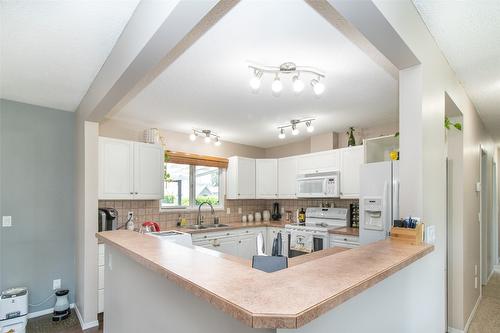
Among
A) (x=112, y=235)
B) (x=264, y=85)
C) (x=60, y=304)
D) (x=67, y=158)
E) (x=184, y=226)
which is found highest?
(x=264, y=85)

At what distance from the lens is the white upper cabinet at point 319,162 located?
14.6ft

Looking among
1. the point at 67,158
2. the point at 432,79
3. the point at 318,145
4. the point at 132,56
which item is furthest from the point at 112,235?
the point at 318,145

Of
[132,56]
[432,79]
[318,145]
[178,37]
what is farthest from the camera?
[318,145]

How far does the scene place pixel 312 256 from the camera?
2295mm

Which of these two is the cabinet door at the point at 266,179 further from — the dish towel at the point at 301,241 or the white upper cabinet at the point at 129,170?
the white upper cabinet at the point at 129,170

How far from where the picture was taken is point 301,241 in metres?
4.40

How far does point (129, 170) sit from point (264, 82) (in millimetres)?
2243

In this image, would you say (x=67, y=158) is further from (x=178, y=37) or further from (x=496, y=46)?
(x=496, y=46)

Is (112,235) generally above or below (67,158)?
below

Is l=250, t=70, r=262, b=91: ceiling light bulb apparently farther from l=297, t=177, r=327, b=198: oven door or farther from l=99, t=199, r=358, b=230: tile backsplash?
l=99, t=199, r=358, b=230: tile backsplash

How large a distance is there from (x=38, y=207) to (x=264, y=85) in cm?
298

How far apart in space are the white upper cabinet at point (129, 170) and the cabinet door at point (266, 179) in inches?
78.3

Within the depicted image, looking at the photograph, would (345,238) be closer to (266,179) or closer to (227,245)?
(227,245)

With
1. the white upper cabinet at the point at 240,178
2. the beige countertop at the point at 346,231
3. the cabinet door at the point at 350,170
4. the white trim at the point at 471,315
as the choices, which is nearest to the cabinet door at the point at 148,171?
the white upper cabinet at the point at 240,178
